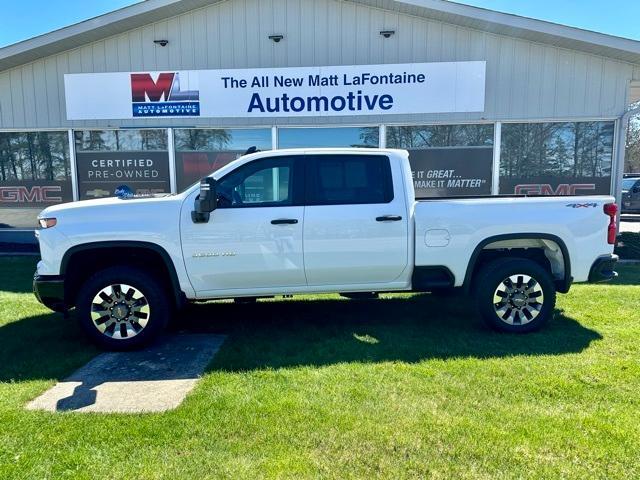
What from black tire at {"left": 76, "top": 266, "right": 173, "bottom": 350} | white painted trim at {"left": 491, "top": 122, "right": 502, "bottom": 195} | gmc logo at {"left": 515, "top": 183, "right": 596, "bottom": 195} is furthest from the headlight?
gmc logo at {"left": 515, "top": 183, "right": 596, "bottom": 195}

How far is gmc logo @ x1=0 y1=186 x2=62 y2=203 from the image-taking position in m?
10.2

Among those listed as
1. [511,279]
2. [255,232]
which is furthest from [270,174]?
[511,279]

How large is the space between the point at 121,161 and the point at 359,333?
7.23m

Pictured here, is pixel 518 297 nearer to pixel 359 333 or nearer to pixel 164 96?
pixel 359 333

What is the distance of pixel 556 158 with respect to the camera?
9.68m

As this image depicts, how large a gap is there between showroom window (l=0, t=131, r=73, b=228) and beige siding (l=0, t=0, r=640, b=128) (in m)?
1.12

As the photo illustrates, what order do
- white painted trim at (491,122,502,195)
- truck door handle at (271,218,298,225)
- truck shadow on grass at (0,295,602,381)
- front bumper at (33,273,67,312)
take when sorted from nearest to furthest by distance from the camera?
truck shadow on grass at (0,295,602,381) → front bumper at (33,273,67,312) → truck door handle at (271,218,298,225) → white painted trim at (491,122,502,195)

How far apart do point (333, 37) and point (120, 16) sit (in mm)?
4056

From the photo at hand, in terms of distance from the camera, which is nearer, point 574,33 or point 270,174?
point 270,174

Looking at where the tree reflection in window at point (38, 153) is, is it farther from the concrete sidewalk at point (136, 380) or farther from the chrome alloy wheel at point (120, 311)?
the concrete sidewalk at point (136, 380)

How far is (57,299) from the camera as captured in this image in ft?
15.1

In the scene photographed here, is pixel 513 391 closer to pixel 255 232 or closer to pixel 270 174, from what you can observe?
pixel 255 232

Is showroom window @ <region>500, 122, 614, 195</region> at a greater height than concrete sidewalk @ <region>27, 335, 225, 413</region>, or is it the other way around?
showroom window @ <region>500, 122, 614, 195</region>

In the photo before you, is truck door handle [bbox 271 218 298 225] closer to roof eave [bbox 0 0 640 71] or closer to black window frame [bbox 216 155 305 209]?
black window frame [bbox 216 155 305 209]
